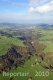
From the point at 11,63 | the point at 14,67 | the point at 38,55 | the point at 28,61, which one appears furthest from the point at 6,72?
the point at 38,55

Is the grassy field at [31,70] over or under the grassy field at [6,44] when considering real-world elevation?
under

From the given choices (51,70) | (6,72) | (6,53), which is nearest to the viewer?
(6,72)

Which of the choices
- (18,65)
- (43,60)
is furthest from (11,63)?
(43,60)

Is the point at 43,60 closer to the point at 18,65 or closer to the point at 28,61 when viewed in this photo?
the point at 28,61

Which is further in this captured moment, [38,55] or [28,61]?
[38,55]

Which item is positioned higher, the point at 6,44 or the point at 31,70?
the point at 6,44

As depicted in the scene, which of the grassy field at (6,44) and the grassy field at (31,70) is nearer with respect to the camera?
the grassy field at (31,70)

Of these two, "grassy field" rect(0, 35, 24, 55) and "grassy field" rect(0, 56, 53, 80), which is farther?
"grassy field" rect(0, 35, 24, 55)

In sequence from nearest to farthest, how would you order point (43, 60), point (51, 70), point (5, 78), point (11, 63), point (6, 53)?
1. point (5, 78)
2. point (51, 70)
3. point (11, 63)
4. point (43, 60)
5. point (6, 53)

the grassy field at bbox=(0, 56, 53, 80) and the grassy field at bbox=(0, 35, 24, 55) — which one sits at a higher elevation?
the grassy field at bbox=(0, 35, 24, 55)

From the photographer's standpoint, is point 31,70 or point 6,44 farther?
point 6,44
